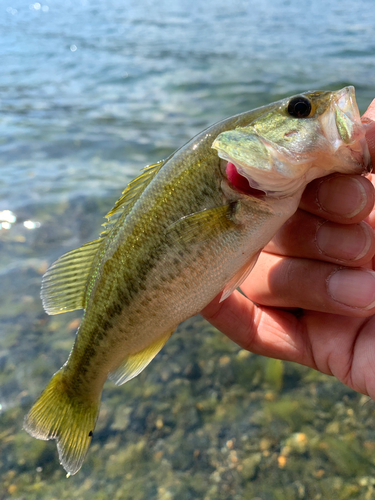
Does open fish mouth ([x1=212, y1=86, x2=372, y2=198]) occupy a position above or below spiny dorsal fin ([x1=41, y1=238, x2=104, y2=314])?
above

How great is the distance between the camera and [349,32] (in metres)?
16.5

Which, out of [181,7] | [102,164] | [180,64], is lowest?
[102,164]

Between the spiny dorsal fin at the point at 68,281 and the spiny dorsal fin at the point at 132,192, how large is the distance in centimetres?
19

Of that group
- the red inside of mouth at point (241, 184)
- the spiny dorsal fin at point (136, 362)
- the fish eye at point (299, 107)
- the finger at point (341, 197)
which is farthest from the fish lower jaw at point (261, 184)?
the spiny dorsal fin at point (136, 362)

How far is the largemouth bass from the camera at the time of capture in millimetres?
1686

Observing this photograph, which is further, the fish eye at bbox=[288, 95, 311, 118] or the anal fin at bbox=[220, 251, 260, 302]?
the anal fin at bbox=[220, 251, 260, 302]

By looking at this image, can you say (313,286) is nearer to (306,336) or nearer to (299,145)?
(306,336)

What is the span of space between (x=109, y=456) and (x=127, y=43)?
1796 centimetres

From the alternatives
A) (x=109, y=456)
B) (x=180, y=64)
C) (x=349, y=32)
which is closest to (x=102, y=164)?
(x=109, y=456)

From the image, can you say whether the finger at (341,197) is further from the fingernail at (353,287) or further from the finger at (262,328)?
the finger at (262,328)

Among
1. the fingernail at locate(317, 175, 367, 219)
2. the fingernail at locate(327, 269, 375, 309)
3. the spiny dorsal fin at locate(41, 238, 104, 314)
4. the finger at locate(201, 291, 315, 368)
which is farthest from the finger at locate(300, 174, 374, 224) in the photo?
the spiny dorsal fin at locate(41, 238, 104, 314)

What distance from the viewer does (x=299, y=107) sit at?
174 cm

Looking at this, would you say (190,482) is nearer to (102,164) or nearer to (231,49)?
(102,164)

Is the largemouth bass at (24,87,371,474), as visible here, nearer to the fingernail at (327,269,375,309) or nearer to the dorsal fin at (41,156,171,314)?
the dorsal fin at (41,156,171,314)
